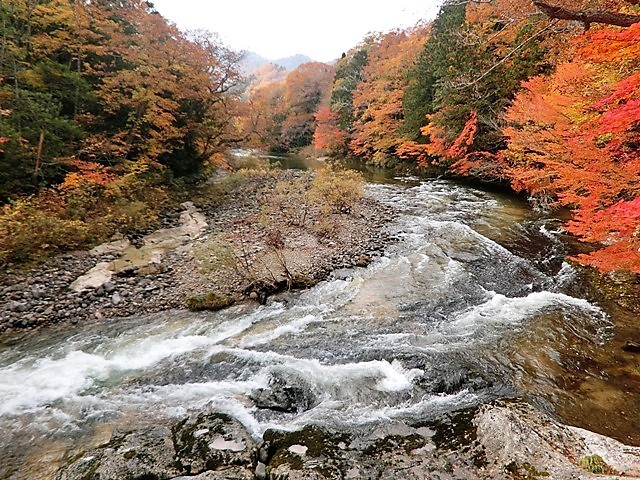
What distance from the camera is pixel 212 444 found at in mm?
3762

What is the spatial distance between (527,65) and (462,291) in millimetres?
12973

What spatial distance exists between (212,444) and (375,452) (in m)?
1.79

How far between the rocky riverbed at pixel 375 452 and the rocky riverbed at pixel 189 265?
3.70 m

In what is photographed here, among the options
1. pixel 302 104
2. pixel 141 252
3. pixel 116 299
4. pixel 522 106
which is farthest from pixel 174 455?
pixel 302 104

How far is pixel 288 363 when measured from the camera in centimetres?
556

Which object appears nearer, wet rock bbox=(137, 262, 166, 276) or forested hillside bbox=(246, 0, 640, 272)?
forested hillside bbox=(246, 0, 640, 272)

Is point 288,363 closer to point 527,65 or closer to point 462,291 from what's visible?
point 462,291

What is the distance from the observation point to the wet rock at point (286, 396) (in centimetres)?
463

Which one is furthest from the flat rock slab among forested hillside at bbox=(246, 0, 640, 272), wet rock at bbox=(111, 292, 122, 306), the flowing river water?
forested hillside at bbox=(246, 0, 640, 272)

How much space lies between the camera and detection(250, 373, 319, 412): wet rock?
4633 mm

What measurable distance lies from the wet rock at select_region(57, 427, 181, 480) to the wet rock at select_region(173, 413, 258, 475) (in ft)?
0.41

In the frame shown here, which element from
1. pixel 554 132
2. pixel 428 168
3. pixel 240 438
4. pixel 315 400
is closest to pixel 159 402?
pixel 240 438

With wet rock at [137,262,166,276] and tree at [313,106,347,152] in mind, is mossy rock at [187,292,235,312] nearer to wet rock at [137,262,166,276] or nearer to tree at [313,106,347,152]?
wet rock at [137,262,166,276]

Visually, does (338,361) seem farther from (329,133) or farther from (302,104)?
(302,104)
